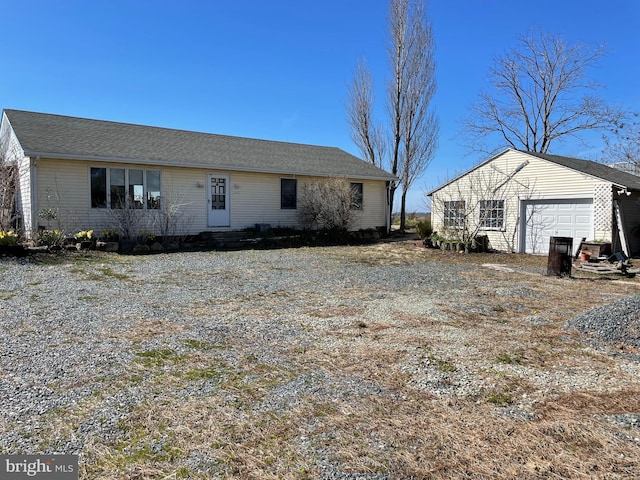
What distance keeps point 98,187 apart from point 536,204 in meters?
14.0

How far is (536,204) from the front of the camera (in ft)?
45.0

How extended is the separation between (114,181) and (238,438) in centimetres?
1232

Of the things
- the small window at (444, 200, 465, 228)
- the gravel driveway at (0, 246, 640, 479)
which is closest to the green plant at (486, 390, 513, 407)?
the gravel driveway at (0, 246, 640, 479)

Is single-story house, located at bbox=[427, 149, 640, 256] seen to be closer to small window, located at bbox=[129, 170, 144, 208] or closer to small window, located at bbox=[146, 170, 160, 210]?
small window, located at bbox=[146, 170, 160, 210]

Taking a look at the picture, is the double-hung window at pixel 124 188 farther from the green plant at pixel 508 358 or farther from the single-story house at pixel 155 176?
the green plant at pixel 508 358

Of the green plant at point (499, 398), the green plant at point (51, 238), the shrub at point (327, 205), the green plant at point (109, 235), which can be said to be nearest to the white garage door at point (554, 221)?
the shrub at point (327, 205)

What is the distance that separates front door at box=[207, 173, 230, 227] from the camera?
14.6 m

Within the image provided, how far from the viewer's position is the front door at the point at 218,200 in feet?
48.0

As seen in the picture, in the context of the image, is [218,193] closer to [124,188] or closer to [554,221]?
[124,188]

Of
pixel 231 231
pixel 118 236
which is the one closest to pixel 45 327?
pixel 118 236

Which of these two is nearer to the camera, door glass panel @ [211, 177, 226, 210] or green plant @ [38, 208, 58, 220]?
green plant @ [38, 208, 58, 220]

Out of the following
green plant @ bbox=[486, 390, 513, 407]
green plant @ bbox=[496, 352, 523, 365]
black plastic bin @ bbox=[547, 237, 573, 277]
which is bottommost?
green plant @ bbox=[486, 390, 513, 407]

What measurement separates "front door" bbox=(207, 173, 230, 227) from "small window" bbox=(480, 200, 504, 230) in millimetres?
9153

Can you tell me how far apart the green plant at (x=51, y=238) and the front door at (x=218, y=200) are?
4.80 m
